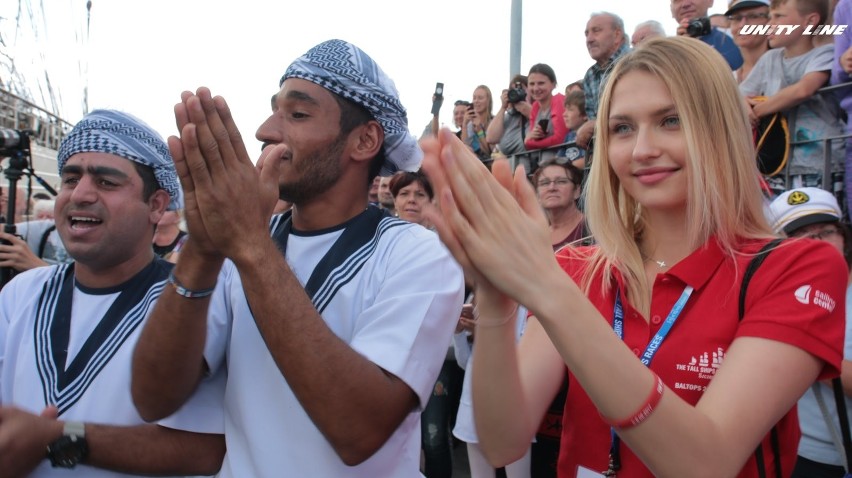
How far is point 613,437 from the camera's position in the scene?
1482mm

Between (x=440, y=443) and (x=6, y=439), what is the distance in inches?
123

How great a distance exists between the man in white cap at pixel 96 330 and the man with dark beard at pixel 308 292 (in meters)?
0.22

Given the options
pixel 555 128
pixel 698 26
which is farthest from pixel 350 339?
pixel 555 128

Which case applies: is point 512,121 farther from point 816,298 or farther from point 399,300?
point 816,298

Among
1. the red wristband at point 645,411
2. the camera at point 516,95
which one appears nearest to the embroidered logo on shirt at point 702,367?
the red wristband at point 645,411

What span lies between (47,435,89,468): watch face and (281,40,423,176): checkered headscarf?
123 cm

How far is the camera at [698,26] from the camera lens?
15.9ft

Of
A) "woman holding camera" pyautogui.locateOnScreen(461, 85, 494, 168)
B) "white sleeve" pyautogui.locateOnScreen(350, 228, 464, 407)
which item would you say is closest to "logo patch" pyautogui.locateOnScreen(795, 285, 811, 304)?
"white sleeve" pyautogui.locateOnScreen(350, 228, 464, 407)

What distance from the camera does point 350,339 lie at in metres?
1.73

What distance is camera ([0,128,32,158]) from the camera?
3.27 m

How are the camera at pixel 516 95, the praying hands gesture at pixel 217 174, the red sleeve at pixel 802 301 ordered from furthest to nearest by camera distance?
the camera at pixel 516 95
the praying hands gesture at pixel 217 174
the red sleeve at pixel 802 301

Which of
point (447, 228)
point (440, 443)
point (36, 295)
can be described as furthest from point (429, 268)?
point (440, 443)

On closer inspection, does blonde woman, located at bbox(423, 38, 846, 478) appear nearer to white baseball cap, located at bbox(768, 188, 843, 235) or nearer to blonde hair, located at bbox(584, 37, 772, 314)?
blonde hair, located at bbox(584, 37, 772, 314)

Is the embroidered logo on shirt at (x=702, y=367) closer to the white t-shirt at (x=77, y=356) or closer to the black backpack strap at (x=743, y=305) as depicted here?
the black backpack strap at (x=743, y=305)
